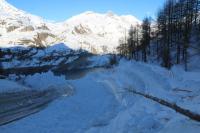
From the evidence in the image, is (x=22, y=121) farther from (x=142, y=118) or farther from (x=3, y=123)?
(x=142, y=118)

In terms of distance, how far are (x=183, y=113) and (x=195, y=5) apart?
7005 centimetres

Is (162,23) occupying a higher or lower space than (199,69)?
higher

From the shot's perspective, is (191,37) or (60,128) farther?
(191,37)

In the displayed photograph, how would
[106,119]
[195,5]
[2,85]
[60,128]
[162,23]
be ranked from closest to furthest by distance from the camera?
1. [60,128]
2. [106,119]
3. [2,85]
4. [195,5]
5. [162,23]

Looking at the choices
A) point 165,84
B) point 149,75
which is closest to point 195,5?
point 149,75

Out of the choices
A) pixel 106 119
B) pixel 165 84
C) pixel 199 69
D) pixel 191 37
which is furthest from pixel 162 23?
pixel 106 119

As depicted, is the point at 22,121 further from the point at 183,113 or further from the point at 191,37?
the point at 191,37

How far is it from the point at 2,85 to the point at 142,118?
150ft

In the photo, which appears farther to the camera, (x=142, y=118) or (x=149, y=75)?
(x=149, y=75)

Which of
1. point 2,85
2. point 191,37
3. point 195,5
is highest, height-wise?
point 195,5

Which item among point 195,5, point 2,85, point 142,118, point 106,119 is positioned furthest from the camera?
point 195,5

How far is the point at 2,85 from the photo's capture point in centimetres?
5844

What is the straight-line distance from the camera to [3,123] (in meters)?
23.9

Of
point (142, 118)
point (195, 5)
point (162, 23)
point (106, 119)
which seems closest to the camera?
point (142, 118)
